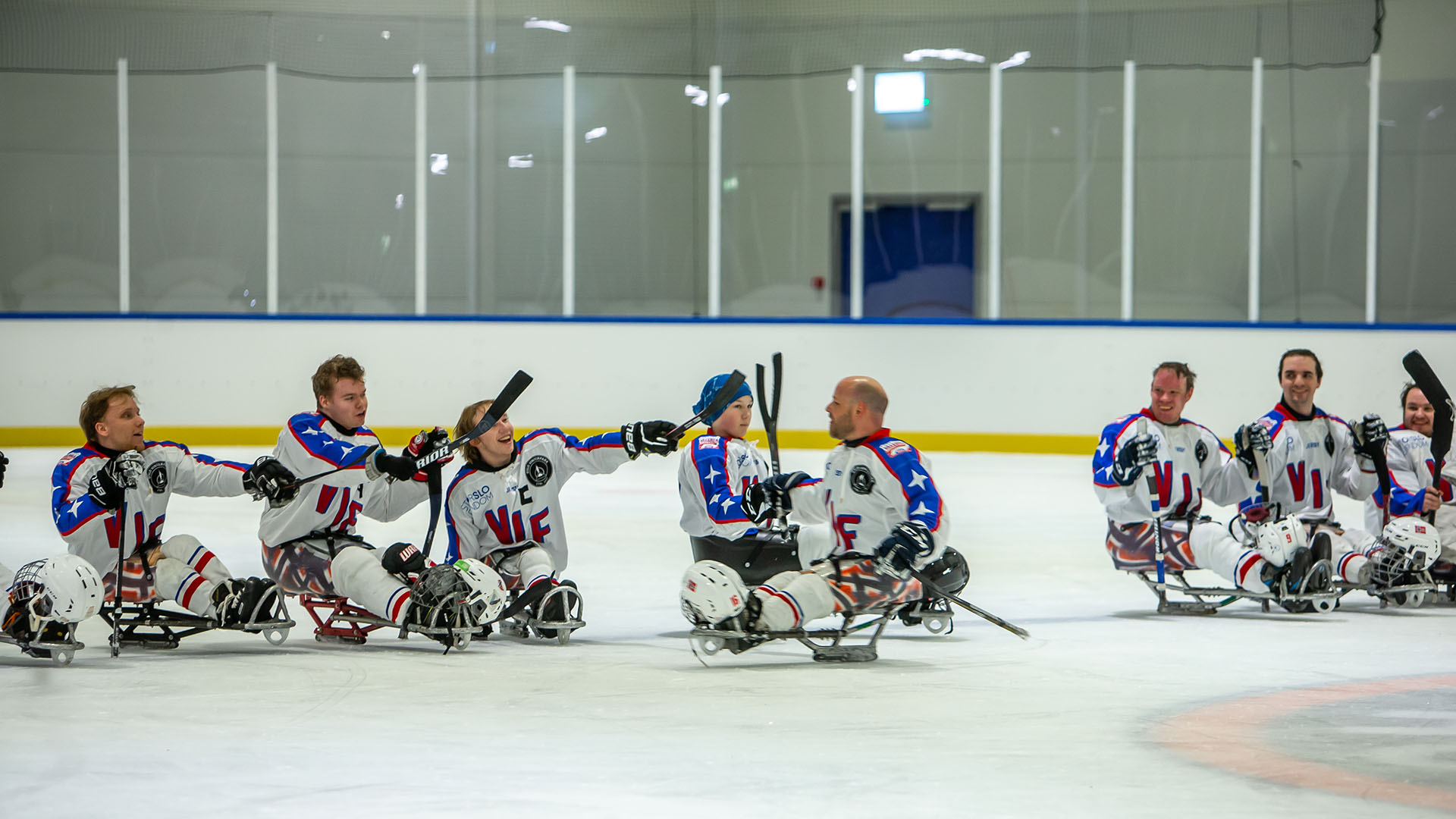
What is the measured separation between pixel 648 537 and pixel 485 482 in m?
2.79

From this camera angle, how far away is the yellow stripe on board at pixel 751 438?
40.1 ft

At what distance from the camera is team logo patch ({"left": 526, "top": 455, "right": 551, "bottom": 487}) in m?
4.74

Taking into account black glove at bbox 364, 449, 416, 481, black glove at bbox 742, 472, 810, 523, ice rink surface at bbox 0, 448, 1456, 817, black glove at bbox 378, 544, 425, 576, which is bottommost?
ice rink surface at bbox 0, 448, 1456, 817

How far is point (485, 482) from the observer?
4.75 m

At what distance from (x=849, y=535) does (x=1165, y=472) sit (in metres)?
1.59

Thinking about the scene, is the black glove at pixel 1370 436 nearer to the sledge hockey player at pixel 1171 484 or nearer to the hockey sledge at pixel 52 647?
the sledge hockey player at pixel 1171 484

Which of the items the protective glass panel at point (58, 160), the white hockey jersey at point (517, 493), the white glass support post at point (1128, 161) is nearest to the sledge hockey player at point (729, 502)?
the white hockey jersey at point (517, 493)

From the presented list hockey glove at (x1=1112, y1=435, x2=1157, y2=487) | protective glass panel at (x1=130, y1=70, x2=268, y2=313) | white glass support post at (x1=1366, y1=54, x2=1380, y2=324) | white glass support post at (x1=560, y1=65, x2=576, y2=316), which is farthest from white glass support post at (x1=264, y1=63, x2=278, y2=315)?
hockey glove at (x1=1112, y1=435, x2=1157, y2=487)

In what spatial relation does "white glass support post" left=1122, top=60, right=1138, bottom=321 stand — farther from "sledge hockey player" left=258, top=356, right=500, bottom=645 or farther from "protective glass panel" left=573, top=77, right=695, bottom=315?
"sledge hockey player" left=258, top=356, right=500, bottom=645

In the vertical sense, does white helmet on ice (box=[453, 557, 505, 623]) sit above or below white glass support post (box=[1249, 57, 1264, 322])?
below

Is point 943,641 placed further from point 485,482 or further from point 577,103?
point 577,103

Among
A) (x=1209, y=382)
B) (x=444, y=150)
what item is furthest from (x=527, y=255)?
(x=1209, y=382)

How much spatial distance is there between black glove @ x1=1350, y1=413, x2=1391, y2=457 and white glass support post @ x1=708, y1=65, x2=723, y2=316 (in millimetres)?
8086

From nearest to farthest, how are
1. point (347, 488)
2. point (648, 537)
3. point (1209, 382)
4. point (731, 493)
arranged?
point (347, 488), point (731, 493), point (648, 537), point (1209, 382)
